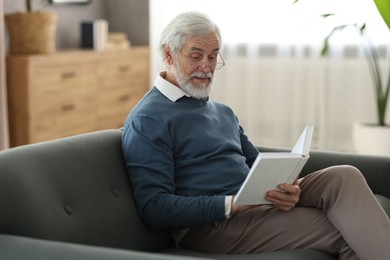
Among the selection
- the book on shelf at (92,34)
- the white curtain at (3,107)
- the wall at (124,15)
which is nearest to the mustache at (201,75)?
the white curtain at (3,107)

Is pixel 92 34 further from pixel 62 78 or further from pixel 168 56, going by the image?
pixel 168 56

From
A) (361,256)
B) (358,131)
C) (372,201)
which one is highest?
(372,201)

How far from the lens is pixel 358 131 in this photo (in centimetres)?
521

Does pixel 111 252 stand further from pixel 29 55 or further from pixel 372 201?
pixel 29 55

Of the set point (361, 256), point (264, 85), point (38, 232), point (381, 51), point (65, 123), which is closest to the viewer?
point (38, 232)

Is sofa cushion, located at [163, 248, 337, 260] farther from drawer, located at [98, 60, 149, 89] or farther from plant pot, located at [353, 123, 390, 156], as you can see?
drawer, located at [98, 60, 149, 89]

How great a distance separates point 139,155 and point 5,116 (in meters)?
2.50

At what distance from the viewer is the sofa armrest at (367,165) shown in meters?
2.84

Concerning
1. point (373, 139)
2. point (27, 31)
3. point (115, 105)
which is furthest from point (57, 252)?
point (115, 105)

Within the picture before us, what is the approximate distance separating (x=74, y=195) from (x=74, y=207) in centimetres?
4

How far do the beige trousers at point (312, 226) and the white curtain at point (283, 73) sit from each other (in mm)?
3500

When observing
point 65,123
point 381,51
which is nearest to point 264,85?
point 381,51

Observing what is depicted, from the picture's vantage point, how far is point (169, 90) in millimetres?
2541

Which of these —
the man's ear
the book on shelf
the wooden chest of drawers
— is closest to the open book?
the man's ear
